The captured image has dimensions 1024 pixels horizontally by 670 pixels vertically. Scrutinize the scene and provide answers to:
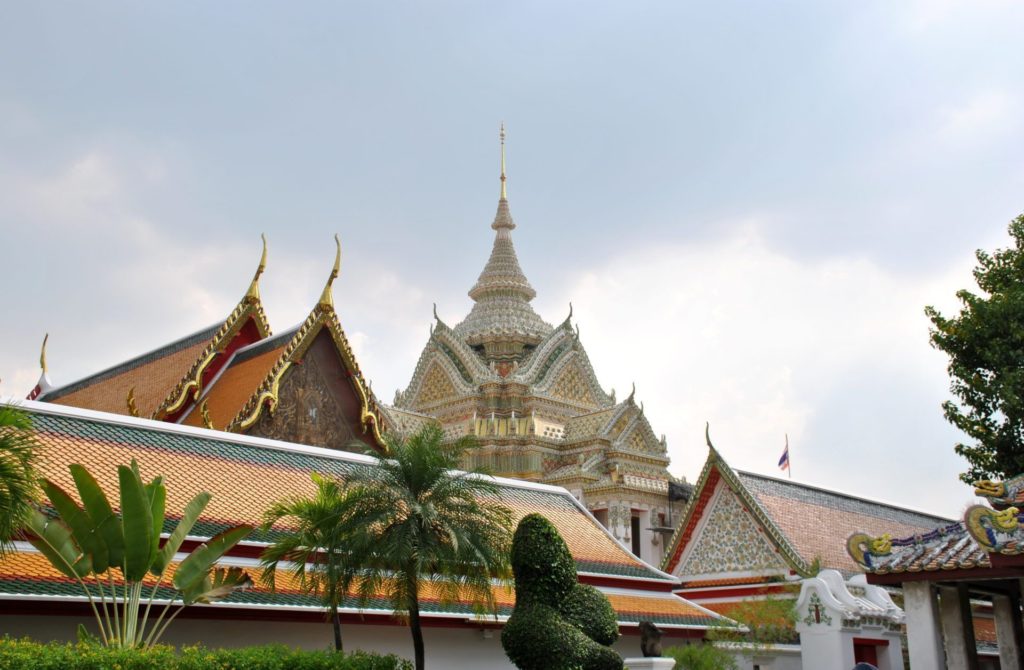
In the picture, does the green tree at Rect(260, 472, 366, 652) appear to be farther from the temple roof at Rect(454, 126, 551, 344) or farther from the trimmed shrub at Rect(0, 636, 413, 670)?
the temple roof at Rect(454, 126, 551, 344)

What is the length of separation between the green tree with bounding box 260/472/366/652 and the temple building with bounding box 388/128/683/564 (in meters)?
20.4

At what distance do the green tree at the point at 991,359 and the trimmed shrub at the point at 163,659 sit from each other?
518 inches

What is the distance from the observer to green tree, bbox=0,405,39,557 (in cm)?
822

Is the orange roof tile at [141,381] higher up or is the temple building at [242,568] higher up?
the orange roof tile at [141,381]

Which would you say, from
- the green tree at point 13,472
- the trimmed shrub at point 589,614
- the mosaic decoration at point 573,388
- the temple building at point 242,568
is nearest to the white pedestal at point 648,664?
the trimmed shrub at point 589,614

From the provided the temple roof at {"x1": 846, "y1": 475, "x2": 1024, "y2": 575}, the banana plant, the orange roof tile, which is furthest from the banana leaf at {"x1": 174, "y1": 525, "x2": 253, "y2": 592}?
the orange roof tile

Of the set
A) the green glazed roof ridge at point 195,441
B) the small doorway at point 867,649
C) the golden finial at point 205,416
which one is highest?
the golden finial at point 205,416

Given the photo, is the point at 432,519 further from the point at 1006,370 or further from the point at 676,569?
the point at 1006,370

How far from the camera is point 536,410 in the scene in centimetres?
3575

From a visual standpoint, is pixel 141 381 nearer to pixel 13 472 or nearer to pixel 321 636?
pixel 321 636

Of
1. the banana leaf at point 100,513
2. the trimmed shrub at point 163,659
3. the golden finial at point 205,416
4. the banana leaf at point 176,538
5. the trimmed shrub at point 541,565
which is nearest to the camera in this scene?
the trimmed shrub at point 163,659

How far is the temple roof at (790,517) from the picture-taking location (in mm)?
18594

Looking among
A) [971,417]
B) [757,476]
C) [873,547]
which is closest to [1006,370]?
[971,417]

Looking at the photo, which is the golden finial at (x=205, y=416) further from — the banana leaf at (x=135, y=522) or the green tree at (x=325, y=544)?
the banana leaf at (x=135, y=522)
